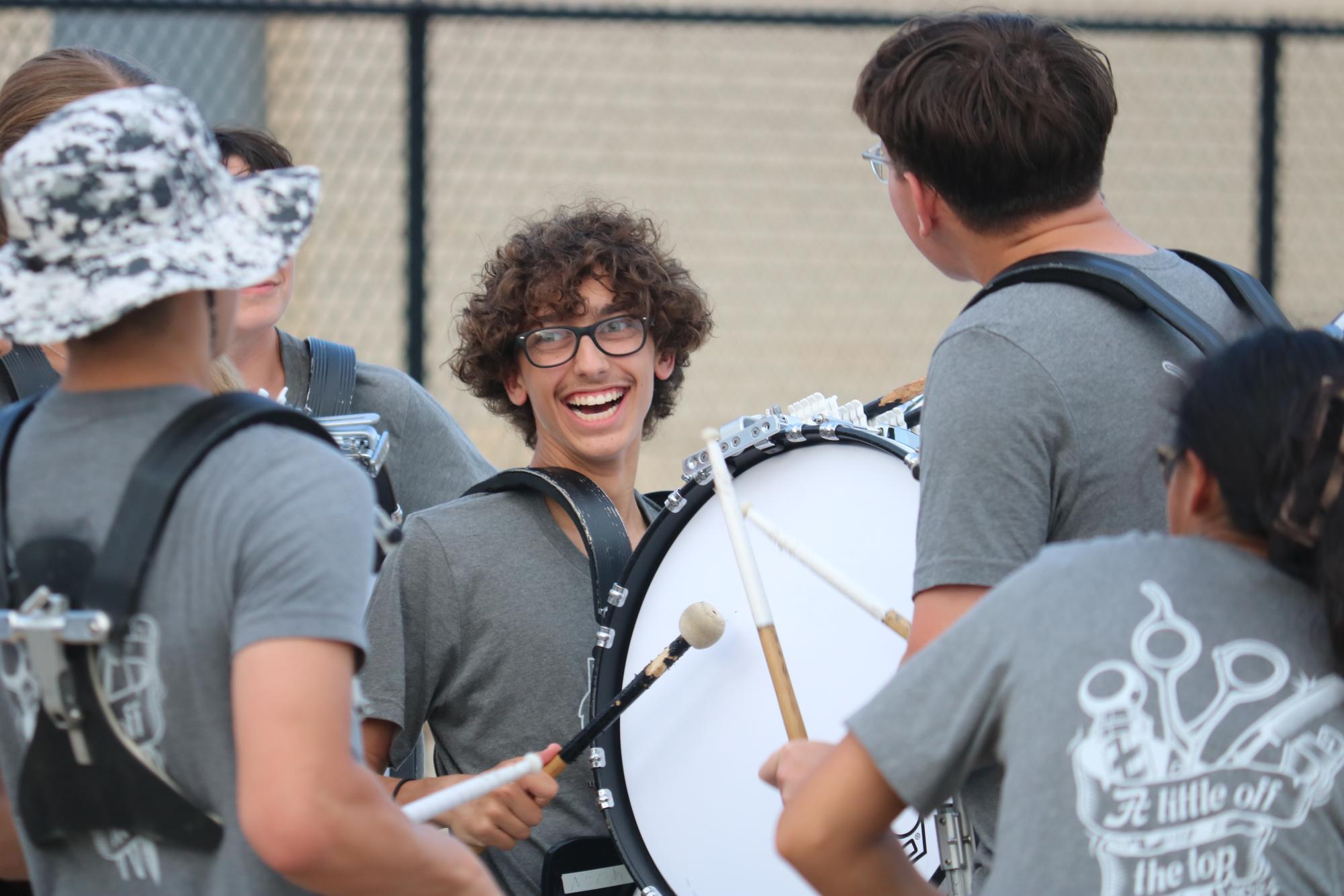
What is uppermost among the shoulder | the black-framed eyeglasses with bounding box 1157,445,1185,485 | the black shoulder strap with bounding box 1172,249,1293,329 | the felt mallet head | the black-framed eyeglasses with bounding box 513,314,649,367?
the black shoulder strap with bounding box 1172,249,1293,329

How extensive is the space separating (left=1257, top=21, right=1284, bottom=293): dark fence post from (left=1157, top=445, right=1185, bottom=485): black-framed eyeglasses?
4.22 meters

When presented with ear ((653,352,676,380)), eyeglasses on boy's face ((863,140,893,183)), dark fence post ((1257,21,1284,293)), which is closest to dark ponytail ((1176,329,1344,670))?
eyeglasses on boy's face ((863,140,893,183))

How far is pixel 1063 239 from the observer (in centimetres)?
189

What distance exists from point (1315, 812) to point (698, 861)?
3.48 feet

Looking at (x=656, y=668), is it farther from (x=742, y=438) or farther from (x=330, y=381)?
(x=330, y=381)

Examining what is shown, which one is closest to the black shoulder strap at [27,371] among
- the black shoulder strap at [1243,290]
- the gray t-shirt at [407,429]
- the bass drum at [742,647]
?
the gray t-shirt at [407,429]

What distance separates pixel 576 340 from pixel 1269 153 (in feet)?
12.3

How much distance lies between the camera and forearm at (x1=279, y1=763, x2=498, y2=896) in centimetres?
135

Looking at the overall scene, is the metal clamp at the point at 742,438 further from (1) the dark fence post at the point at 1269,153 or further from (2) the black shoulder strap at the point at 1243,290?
(1) the dark fence post at the point at 1269,153

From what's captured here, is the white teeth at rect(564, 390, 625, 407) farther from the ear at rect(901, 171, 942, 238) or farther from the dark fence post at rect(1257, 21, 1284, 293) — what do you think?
the dark fence post at rect(1257, 21, 1284, 293)

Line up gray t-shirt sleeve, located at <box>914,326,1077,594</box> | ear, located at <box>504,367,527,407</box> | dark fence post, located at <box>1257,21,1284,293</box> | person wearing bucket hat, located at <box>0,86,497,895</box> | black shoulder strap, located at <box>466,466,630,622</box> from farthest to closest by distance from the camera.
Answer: dark fence post, located at <box>1257,21,1284,293</box> < ear, located at <box>504,367,527,407</box> < black shoulder strap, located at <box>466,466,630,622</box> < gray t-shirt sleeve, located at <box>914,326,1077,594</box> < person wearing bucket hat, located at <box>0,86,497,895</box>

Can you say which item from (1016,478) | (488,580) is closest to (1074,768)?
(1016,478)

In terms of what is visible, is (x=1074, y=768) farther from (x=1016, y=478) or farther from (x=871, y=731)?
(x=1016, y=478)

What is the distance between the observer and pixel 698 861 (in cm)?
228
